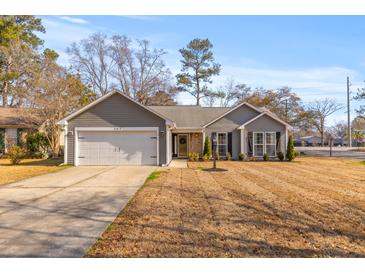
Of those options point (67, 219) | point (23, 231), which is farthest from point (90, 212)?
point (23, 231)

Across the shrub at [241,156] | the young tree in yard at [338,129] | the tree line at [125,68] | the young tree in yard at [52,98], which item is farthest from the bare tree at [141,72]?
the young tree in yard at [338,129]

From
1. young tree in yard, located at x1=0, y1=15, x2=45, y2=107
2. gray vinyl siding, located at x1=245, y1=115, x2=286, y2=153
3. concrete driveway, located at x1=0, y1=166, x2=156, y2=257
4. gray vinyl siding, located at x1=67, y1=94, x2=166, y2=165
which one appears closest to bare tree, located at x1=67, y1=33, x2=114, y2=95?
young tree in yard, located at x1=0, y1=15, x2=45, y2=107

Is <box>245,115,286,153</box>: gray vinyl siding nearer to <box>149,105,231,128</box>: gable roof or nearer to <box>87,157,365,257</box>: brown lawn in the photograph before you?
<box>149,105,231,128</box>: gable roof

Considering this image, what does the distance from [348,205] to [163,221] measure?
451cm

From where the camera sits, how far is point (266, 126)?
1934 cm

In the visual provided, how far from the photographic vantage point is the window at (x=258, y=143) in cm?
1934

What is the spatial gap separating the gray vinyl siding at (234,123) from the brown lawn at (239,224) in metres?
11.3

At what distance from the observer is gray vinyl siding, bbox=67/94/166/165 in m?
15.4

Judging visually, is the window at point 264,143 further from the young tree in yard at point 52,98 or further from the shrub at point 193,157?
the young tree in yard at point 52,98

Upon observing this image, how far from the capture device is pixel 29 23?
34406mm

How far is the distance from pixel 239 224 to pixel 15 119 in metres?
24.8

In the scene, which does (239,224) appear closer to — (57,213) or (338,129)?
(57,213)

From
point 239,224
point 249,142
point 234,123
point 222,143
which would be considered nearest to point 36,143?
point 222,143
